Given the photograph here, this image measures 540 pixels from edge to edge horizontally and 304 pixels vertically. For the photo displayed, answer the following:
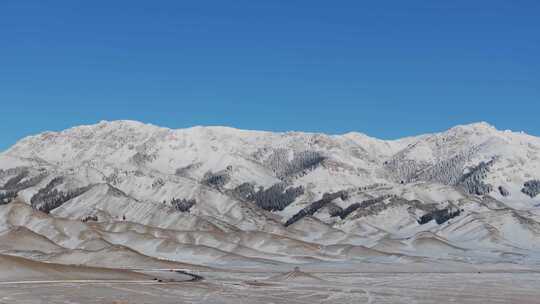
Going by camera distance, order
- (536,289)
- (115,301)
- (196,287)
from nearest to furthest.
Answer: (115,301) < (196,287) < (536,289)

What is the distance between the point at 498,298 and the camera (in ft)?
568

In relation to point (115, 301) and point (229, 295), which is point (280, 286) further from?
point (115, 301)

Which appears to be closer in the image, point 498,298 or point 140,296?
point 140,296

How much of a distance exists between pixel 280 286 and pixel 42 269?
5116 centimetres

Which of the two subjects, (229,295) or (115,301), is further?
(229,295)

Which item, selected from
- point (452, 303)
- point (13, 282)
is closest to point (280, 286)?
point (452, 303)

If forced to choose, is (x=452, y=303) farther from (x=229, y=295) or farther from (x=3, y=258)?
(x=3, y=258)

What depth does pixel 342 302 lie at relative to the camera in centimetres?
15675

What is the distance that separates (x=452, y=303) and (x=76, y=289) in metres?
69.2

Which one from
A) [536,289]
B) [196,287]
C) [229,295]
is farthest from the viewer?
Result: [536,289]

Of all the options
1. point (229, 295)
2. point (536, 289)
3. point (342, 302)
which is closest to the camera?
point (342, 302)

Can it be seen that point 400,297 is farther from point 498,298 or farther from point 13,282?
point 13,282

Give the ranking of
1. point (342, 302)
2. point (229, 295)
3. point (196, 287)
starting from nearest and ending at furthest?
1. point (342, 302)
2. point (229, 295)
3. point (196, 287)

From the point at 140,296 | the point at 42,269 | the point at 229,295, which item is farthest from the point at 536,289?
the point at 42,269
